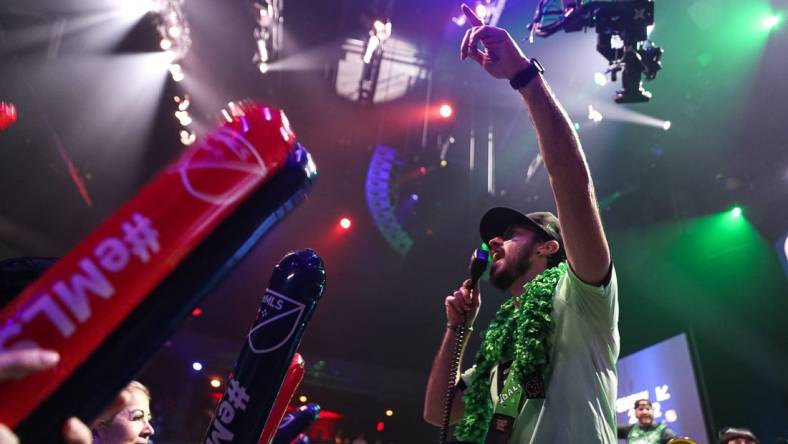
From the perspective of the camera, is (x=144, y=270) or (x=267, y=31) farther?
(x=267, y=31)

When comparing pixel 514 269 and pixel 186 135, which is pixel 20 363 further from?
pixel 186 135

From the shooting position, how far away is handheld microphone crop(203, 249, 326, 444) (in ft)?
2.60

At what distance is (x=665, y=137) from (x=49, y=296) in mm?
7598

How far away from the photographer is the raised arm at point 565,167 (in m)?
1.34

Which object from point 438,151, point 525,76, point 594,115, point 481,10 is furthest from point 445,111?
point 525,76

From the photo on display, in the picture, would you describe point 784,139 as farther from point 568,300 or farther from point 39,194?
point 39,194

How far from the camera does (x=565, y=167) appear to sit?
137 cm

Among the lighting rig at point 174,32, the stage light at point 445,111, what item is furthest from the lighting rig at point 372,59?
the lighting rig at point 174,32

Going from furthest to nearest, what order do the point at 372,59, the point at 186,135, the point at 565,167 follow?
1. the point at 186,135
2. the point at 372,59
3. the point at 565,167

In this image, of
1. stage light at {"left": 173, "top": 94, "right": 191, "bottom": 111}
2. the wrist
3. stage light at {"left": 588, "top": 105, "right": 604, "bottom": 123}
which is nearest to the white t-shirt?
the wrist

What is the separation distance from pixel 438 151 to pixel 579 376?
23.0ft

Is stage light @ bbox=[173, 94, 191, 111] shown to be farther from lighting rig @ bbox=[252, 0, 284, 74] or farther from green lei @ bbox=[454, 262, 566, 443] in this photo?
green lei @ bbox=[454, 262, 566, 443]

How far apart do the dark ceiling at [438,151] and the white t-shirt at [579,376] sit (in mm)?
5187

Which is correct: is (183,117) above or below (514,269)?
above
